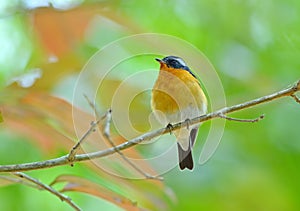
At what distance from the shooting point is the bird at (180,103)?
5.25 feet

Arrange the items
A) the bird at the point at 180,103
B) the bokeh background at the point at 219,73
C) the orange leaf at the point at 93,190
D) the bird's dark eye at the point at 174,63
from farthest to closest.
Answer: the bird's dark eye at the point at 174,63
the bird at the point at 180,103
the bokeh background at the point at 219,73
the orange leaf at the point at 93,190

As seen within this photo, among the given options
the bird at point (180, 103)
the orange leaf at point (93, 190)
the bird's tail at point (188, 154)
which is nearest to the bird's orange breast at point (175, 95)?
the bird at point (180, 103)

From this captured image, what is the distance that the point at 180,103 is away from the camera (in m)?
1.62

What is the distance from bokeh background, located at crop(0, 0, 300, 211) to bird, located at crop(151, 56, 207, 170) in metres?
0.10

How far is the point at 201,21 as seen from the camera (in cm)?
203

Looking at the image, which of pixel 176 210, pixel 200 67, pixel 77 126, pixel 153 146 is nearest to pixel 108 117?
pixel 77 126

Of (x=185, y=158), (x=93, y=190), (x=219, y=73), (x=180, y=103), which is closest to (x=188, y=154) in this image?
(x=185, y=158)

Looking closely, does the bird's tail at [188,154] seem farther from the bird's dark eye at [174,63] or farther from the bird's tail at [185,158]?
the bird's dark eye at [174,63]

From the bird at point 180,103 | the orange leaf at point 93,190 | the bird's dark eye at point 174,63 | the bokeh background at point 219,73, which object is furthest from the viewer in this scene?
the bird's dark eye at point 174,63

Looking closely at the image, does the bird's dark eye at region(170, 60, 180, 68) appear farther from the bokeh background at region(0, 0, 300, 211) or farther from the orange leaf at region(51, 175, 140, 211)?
the orange leaf at region(51, 175, 140, 211)

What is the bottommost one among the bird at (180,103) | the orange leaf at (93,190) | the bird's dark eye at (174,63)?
the orange leaf at (93,190)

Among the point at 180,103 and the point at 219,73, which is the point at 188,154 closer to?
the point at 180,103

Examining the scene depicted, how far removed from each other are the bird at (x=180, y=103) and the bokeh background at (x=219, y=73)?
98mm

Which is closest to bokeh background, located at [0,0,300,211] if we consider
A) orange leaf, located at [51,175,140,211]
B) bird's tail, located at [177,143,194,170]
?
bird's tail, located at [177,143,194,170]
